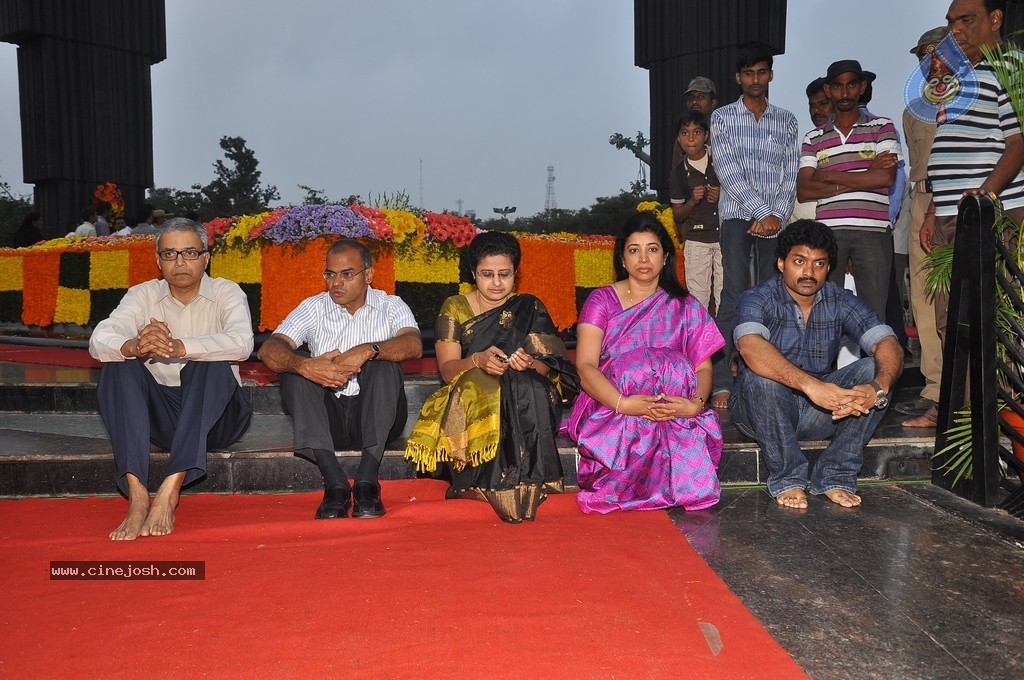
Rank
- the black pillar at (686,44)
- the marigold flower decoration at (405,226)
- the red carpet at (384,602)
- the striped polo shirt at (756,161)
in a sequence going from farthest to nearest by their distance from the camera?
the black pillar at (686,44) → the marigold flower decoration at (405,226) → the striped polo shirt at (756,161) → the red carpet at (384,602)

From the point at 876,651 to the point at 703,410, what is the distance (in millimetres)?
1339

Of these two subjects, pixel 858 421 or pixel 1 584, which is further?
pixel 858 421

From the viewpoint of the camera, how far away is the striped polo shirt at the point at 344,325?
11.1ft

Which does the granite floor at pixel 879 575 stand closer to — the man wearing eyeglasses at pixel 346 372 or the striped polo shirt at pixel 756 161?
the man wearing eyeglasses at pixel 346 372

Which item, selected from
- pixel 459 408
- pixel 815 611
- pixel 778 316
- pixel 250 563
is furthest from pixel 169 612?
pixel 778 316

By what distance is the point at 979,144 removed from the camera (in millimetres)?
3416

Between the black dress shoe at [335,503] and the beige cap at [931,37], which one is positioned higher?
the beige cap at [931,37]

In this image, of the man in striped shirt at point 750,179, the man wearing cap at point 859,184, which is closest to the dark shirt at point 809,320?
the man wearing cap at point 859,184

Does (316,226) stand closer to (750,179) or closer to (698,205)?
(698,205)

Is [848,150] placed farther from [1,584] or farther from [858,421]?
[1,584]

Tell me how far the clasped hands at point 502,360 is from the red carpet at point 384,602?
54 cm

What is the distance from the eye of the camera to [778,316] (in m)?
3.21

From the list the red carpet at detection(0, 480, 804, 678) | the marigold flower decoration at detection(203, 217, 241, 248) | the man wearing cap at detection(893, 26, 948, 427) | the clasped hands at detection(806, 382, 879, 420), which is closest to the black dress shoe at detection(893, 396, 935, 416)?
the man wearing cap at detection(893, 26, 948, 427)

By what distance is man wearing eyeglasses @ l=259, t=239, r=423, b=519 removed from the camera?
3041 mm
